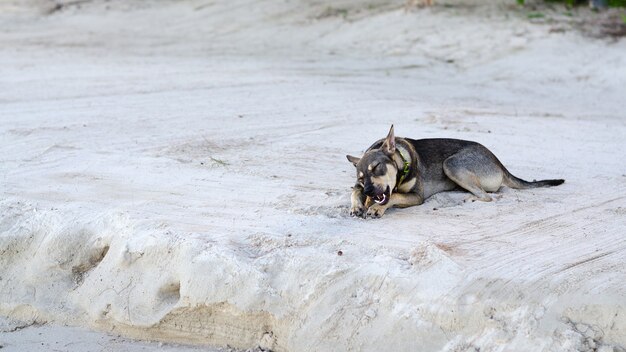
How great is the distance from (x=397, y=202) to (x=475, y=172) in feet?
2.66

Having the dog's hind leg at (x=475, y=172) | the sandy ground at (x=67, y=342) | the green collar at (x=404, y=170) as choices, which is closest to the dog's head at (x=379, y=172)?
the green collar at (x=404, y=170)

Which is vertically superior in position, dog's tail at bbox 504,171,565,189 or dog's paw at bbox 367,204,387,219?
dog's paw at bbox 367,204,387,219

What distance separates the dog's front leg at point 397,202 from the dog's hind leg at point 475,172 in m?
0.42

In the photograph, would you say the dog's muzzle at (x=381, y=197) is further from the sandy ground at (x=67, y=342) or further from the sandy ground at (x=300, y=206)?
the sandy ground at (x=67, y=342)

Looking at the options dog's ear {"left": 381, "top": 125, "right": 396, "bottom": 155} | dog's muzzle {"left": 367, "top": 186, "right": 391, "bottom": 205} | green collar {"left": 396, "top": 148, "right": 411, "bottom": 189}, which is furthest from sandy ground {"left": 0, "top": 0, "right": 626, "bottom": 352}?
dog's ear {"left": 381, "top": 125, "right": 396, "bottom": 155}

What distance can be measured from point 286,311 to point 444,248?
1.12 m

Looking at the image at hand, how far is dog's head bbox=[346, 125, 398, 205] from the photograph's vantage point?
24.9 feet

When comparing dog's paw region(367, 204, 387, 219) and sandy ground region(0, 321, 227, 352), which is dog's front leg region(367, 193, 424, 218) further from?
sandy ground region(0, 321, 227, 352)

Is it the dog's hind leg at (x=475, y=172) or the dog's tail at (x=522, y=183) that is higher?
the dog's hind leg at (x=475, y=172)

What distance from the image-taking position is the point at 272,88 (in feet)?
39.6

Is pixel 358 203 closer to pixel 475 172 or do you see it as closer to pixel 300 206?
pixel 300 206

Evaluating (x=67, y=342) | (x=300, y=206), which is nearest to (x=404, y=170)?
(x=300, y=206)

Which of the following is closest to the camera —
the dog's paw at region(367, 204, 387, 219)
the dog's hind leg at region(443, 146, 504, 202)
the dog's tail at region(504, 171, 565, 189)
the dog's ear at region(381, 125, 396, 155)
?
the dog's paw at region(367, 204, 387, 219)

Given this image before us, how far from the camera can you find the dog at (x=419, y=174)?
7621 mm
